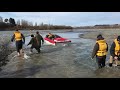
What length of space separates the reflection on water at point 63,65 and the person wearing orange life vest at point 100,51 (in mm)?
250

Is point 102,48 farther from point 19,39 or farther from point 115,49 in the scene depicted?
point 19,39

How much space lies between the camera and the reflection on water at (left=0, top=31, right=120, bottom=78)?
11.2 meters

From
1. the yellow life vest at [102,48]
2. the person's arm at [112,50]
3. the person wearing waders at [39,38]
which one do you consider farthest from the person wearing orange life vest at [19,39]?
the person's arm at [112,50]

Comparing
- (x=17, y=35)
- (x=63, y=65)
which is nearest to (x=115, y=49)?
(x=63, y=65)

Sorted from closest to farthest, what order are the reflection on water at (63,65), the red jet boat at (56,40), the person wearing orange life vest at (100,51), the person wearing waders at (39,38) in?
1. the reflection on water at (63,65)
2. the person wearing orange life vest at (100,51)
3. the person wearing waders at (39,38)
4. the red jet boat at (56,40)

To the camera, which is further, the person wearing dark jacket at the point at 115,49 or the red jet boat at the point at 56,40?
the red jet boat at the point at 56,40

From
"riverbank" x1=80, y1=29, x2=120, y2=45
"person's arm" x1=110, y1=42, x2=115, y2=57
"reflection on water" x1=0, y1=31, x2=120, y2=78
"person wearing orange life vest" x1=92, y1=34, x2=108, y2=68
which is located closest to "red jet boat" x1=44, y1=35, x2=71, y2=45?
"reflection on water" x1=0, y1=31, x2=120, y2=78

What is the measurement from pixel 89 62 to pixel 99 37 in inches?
42.8

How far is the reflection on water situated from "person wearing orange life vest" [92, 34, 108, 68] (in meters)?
0.25

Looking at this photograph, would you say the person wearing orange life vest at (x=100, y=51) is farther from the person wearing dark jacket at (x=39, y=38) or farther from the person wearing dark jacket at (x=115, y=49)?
the person wearing dark jacket at (x=39, y=38)

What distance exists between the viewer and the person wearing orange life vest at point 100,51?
11484mm
